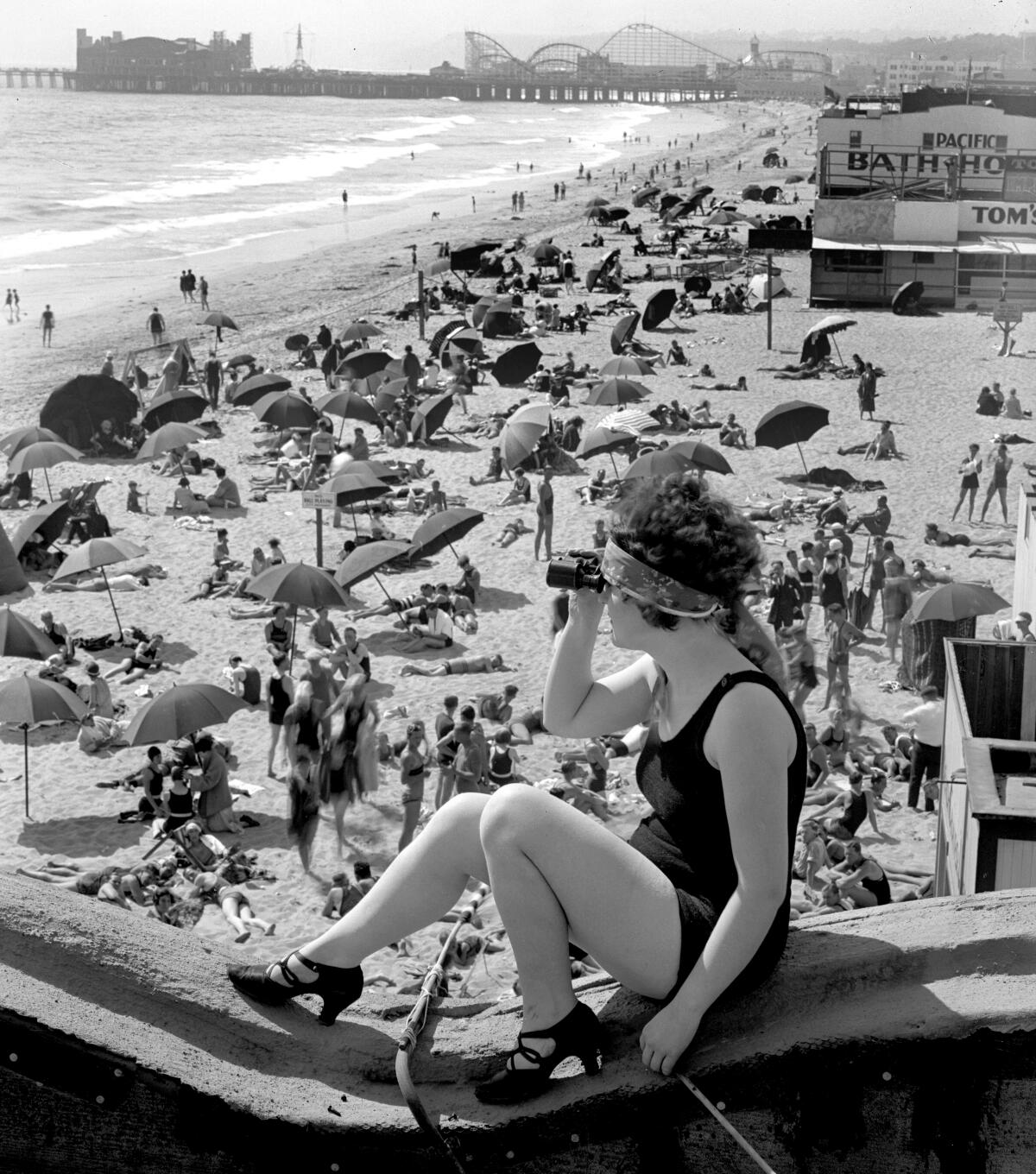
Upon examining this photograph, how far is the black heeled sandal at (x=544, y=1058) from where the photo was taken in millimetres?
2285

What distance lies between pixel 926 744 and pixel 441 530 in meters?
6.30

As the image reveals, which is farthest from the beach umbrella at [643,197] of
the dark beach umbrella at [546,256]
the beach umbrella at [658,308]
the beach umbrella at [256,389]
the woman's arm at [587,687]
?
the woman's arm at [587,687]

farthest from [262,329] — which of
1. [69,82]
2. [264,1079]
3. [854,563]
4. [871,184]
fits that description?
[69,82]

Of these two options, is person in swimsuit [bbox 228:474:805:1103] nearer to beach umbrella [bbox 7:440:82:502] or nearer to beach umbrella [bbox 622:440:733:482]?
beach umbrella [bbox 622:440:733:482]

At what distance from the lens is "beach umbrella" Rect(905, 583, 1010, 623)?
1109 centimetres

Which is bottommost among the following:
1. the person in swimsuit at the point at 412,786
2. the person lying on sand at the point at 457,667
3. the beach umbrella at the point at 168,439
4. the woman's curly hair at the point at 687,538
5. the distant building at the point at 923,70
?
the person lying on sand at the point at 457,667

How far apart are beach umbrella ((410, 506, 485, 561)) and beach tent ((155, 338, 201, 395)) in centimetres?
956

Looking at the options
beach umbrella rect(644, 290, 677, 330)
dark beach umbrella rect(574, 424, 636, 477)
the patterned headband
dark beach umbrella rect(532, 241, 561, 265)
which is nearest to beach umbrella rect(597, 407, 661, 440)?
dark beach umbrella rect(574, 424, 636, 477)

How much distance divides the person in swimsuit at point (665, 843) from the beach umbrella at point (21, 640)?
32.2 feet

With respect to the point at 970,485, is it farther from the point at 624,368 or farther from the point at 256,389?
the point at 256,389

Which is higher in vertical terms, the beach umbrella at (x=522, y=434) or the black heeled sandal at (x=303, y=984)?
the black heeled sandal at (x=303, y=984)

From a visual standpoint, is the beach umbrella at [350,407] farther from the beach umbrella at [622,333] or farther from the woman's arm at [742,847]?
the woman's arm at [742,847]

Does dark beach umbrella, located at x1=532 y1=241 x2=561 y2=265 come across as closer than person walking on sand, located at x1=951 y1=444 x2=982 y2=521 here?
No

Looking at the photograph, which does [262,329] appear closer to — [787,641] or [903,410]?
[903,410]
